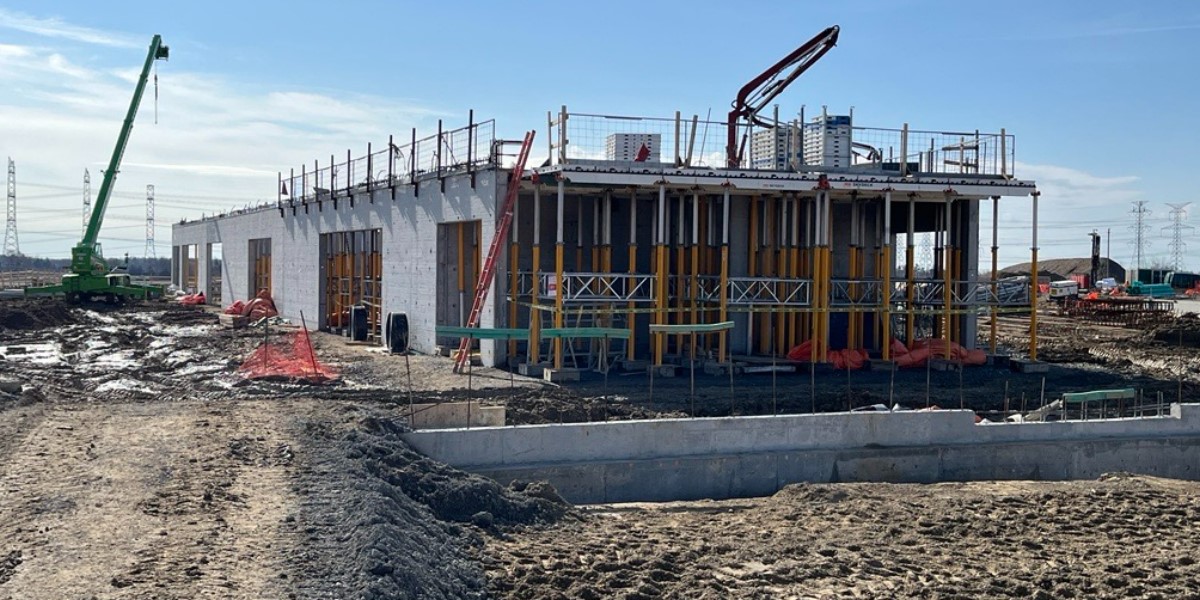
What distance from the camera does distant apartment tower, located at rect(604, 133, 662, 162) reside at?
23062 millimetres

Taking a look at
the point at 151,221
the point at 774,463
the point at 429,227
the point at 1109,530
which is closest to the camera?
the point at 1109,530

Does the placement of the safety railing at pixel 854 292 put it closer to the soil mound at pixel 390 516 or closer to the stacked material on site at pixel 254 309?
the soil mound at pixel 390 516

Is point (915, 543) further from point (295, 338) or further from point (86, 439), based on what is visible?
point (295, 338)

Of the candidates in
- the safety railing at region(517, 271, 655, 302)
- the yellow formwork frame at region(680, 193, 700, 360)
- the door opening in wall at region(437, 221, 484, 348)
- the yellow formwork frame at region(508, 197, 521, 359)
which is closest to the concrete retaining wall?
the safety railing at region(517, 271, 655, 302)

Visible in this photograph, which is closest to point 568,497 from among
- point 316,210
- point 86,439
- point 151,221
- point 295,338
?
point 86,439

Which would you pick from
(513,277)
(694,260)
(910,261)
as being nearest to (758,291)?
(694,260)

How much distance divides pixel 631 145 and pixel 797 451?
9349 millimetres

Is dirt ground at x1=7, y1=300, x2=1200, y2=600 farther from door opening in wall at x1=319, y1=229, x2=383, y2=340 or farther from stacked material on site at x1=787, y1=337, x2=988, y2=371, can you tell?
door opening in wall at x1=319, y1=229, x2=383, y2=340

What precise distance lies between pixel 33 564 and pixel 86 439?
510 cm

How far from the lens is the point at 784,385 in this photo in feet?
73.0

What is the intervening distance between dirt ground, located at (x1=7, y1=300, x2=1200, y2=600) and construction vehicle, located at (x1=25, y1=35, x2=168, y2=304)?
30.8 metres

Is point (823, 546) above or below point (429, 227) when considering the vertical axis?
below

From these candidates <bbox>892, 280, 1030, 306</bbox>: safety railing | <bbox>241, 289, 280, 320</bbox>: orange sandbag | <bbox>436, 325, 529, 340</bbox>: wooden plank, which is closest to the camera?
<bbox>436, 325, 529, 340</bbox>: wooden plank

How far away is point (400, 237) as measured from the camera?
28.4 meters
